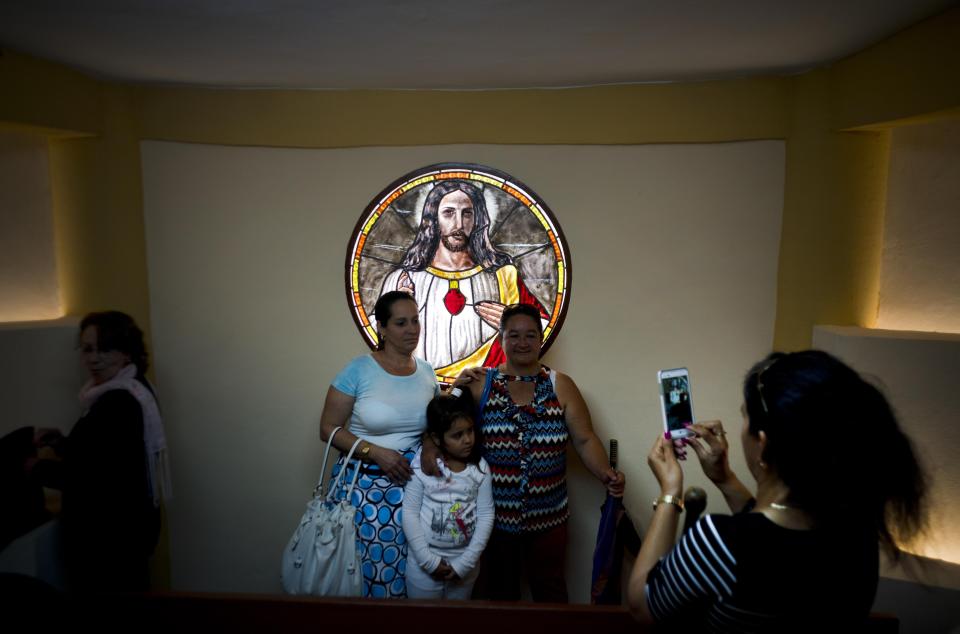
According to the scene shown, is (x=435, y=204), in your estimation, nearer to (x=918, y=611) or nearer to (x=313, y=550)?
(x=313, y=550)

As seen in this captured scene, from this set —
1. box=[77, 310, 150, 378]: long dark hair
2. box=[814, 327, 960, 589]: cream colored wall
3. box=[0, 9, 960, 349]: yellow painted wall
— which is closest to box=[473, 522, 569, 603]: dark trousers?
box=[814, 327, 960, 589]: cream colored wall

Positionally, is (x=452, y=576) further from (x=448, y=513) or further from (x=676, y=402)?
(x=676, y=402)

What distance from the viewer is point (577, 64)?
9.30 feet

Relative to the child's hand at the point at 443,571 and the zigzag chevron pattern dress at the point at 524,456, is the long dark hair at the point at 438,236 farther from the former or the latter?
the child's hand at the point at 443,571

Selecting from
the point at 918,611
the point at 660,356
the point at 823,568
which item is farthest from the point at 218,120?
the point at 918,611

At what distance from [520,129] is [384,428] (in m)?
1.52

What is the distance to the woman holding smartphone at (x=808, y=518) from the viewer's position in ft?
4.00

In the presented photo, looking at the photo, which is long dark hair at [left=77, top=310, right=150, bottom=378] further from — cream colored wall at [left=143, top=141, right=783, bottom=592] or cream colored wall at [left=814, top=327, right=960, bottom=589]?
cream colored wall at [left=814, top=327, right=960, bottom=589]

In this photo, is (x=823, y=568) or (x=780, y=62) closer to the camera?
(x=823, y=568)

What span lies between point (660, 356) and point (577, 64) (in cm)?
136

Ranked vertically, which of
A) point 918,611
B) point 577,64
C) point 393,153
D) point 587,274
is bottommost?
point 918,611

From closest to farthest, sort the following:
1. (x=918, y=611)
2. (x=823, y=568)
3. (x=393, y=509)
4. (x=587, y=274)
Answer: (x=823, y=568), (x=918, y=611), (x=393, y=509), (x=587, y=274)

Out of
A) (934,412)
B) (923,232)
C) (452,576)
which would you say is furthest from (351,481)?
(923,232)

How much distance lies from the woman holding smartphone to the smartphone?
1.71 ft
